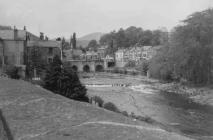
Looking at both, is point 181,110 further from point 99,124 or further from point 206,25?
point 99,124

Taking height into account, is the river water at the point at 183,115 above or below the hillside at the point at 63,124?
below

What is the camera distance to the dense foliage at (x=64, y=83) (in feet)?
82.4

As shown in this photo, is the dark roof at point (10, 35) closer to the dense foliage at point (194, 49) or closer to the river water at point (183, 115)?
the river water at point (183, 115)

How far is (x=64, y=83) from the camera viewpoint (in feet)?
83.8

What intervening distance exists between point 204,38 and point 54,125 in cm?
5070

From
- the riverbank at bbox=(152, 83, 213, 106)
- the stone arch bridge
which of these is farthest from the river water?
the stone arch bridge

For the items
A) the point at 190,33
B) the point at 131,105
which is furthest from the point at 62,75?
the point at 190,33

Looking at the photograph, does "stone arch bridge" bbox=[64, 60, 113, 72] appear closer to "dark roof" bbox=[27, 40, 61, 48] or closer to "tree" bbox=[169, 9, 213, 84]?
"dark roof" bbox=[27, 40, 61, 48]

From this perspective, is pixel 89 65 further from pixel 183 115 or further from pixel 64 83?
pixel 64 83

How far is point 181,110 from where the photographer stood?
31875mm

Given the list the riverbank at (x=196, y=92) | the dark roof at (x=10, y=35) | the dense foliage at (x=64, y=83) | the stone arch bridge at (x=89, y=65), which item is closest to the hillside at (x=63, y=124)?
the dense foliage at (x=64, y=83)

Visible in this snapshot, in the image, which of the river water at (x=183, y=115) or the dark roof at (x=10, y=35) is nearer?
the river water at (x=183, y=115)

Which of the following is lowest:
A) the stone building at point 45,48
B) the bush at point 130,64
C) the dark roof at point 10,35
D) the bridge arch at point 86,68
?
the bridge arch at point 86,68

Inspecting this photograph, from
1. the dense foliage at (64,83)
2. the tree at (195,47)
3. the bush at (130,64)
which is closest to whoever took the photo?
the dense foliage at (64,83)
